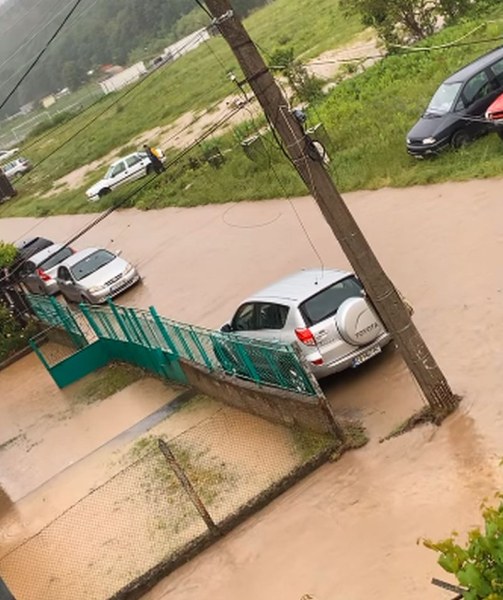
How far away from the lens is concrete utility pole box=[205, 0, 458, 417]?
1001cm

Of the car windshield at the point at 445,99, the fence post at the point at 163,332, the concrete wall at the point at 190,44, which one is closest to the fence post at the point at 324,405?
the fence post at the point at 163,332

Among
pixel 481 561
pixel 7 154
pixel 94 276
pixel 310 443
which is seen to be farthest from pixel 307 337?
pixel 7 154

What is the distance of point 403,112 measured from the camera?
82.1 ft

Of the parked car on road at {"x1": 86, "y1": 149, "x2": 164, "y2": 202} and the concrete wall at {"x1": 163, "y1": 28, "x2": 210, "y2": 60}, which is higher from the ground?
the concrete wall at {"x1": 163, "y1": 28, "x2": 210, "y2": 60}

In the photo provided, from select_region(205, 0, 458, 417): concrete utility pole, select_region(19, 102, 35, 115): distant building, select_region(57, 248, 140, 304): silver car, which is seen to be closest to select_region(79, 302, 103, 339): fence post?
select_region(57, 248, 140, 304): silver car

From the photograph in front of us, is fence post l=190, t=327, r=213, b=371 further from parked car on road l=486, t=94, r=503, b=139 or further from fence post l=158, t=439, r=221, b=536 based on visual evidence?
parked car on road l=486, t=94, r=503, b=139

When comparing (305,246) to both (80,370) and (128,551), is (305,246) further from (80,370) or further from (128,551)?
(128,551)

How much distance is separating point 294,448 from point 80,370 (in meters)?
9.35

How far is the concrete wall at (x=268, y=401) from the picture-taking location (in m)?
11.3

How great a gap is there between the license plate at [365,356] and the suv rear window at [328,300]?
72 centimetres

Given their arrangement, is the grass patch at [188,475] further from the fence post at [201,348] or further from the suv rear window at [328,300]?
the suv rear window at [328,300]

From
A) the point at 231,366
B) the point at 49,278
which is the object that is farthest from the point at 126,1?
the point at 231,366

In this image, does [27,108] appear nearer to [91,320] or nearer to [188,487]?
[91,320]

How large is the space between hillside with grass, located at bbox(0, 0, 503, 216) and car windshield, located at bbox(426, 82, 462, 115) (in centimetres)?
127
